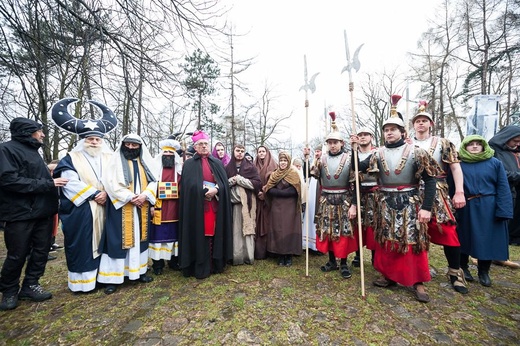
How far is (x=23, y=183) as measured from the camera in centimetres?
268

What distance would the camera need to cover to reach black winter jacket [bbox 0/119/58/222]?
2666 millimetres

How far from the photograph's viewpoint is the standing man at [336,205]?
10.8 feet

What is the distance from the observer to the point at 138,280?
3.37 m

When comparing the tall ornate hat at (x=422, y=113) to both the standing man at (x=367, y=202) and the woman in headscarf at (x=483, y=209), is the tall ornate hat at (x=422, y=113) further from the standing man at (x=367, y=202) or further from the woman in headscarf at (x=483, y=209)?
the woman in headscarf at (x=483, y=209)

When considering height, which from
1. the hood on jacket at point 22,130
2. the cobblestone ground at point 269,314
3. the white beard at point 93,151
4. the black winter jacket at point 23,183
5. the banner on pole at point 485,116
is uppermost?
the banner on pole at point 485,116

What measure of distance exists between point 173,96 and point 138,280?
2.64 meters

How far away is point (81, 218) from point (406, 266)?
12.7 ft

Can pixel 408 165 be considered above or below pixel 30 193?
above

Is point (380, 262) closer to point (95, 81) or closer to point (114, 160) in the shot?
point (114, 160)

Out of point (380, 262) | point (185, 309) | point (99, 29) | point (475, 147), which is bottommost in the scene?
point (185, 309)

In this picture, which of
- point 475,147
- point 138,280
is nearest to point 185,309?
A: point 138,280

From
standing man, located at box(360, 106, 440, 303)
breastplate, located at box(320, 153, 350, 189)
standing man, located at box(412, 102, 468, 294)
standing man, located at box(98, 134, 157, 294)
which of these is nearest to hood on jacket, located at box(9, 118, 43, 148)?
standing man, located at box(98, 134, 157, 294)

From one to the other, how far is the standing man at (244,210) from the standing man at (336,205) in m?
1.08

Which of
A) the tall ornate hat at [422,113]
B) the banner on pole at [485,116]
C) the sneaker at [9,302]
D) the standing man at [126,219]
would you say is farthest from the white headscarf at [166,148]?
the banner on pole at [485,116]
